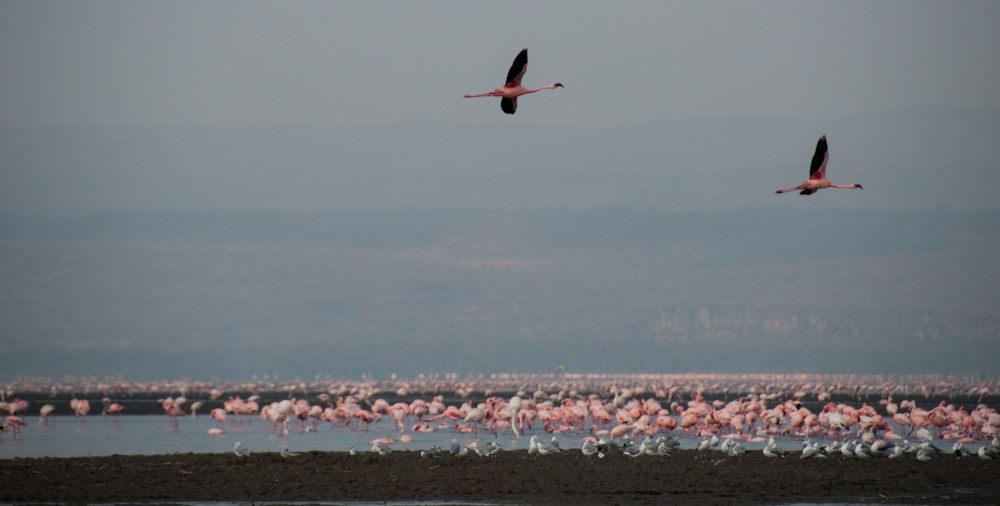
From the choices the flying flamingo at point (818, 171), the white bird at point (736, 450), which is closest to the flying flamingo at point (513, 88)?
the flying flamingo at point (818, 171)

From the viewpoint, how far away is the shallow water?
22.5m

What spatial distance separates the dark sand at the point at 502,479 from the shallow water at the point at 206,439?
399 cm

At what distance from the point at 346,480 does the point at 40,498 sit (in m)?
4.12

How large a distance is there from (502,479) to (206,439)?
12067 mm

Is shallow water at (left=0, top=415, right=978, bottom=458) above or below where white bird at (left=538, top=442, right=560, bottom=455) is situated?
below

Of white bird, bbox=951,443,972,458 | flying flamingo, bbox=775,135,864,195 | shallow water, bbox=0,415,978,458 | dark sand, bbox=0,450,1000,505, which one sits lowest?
shallow water, bbox=0,415,978,458

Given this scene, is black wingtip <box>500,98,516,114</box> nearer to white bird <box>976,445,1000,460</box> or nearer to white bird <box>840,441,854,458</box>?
white bird <box>840,441,854,458</box>

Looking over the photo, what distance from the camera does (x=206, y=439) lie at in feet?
84.8

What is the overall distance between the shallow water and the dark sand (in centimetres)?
399

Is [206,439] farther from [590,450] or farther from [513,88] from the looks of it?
[513,88]

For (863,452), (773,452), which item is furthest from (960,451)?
(773,452)

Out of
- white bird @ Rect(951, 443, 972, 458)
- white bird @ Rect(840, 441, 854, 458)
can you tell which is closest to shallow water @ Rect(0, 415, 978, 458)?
white bird @ Rect(951, 443, 972, 458)

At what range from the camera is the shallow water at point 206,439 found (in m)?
22.5

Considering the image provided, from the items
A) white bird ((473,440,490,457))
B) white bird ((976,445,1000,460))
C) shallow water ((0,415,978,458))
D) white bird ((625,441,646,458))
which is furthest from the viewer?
shallow water ((0,415,978,458))
